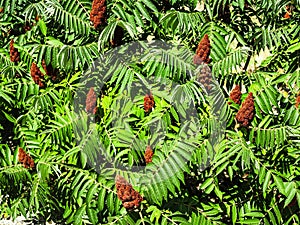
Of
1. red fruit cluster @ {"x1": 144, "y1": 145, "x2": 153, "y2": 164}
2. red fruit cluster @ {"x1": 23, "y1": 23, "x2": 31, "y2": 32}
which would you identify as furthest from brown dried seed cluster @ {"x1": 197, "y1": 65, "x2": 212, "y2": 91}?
red fruit cluster @ {"x1": 23, "y1": 23, "x2": 31, "y2": 32}

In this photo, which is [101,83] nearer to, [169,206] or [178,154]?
[178,154]

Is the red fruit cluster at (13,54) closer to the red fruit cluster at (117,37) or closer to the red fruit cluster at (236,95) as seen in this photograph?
the red fruit cluster at (117,37)

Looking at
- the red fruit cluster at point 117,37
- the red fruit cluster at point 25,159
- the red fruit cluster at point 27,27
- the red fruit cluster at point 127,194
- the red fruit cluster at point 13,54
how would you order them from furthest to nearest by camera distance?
the red fruit cluster at point 27,27 < the red fruit cluster at point 13,54 < the red fruit cluster at point 25,159 < the red fruit cluster at point 117,37 < the red fruit cluster at point 127,194

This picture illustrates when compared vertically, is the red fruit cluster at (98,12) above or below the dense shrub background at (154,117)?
above

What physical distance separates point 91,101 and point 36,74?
547 millimetres

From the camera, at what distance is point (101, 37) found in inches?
113

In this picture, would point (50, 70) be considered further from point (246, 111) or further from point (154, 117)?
point (246, 111)

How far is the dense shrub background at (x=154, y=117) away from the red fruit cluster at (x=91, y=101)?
102 mm

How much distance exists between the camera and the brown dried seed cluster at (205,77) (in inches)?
116

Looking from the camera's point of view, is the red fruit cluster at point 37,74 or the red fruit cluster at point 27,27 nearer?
the red fruit cluster at point 37,74

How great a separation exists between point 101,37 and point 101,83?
0.35 metres

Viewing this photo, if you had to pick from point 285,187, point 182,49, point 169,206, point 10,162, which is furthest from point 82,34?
point 285,187

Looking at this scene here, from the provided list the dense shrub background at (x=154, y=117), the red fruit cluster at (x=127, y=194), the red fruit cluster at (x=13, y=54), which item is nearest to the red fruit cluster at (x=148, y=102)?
the dense shrub background at (x=154, y=117)

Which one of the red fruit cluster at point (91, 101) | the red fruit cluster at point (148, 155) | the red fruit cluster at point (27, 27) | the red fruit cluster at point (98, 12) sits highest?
the red fruit cluster at point (98, 12)
